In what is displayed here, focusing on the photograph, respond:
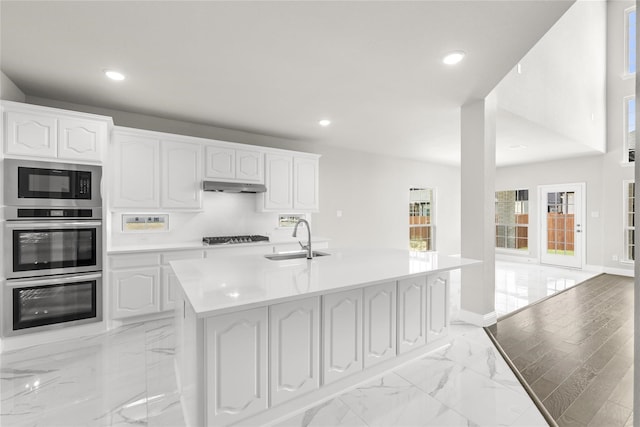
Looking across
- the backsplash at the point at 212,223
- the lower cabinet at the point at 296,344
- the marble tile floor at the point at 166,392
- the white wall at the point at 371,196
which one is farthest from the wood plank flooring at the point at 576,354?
the backsplash at the point at 212,223

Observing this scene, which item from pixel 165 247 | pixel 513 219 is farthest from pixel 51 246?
pixel 513 219

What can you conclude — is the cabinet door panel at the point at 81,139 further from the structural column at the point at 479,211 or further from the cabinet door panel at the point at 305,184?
A: the structural column at the point at 479,211

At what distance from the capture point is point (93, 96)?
3.17 meters

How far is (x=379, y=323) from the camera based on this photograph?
7.29 feet

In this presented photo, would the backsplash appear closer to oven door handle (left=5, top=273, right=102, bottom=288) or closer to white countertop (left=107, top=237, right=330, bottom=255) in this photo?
white countertop (left=107, top=237, right=330, bottom=255)

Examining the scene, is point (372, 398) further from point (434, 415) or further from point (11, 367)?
point (11, 367)

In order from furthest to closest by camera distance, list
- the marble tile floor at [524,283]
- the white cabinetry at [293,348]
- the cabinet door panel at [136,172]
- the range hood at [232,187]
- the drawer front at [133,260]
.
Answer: the marble tile floor at [524,283] < the range hood at [232,187] < the cabinet door panel at [136,172] < the drawer front at [133,260] < the white cabinetry at [293,348]

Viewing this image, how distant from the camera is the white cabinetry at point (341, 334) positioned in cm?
196

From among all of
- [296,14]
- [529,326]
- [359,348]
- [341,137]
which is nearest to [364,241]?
[341,137]

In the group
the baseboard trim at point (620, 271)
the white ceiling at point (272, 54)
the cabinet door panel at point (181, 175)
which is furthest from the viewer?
the baseboard trim at point (620, 271)

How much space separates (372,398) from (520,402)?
3.21ft

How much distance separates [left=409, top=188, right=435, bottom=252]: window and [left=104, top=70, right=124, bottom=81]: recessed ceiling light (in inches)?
235

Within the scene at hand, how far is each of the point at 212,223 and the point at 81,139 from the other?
1.79 meters

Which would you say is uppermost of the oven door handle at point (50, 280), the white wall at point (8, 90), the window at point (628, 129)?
the window at point (628, 129)
